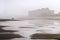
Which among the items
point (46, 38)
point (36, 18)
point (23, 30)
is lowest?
point (46, 38)

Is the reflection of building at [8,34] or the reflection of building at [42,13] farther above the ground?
the reflection of building at [42,13]

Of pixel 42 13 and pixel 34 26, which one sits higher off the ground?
pixel 42 13

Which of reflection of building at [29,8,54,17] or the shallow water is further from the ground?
reflection of building at [29,8,54,17]

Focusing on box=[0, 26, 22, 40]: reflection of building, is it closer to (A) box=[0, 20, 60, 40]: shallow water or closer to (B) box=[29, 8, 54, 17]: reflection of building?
(A) box=[0, 20, 60, 40]: shallow water

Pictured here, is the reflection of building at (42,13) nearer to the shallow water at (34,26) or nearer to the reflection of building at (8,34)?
the shallow water at (34,26)

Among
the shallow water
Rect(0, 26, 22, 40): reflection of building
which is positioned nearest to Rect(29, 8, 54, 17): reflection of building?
the shallow water

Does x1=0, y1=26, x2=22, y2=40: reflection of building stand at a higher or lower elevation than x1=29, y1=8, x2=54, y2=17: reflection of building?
lower

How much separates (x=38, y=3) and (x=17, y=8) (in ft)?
0.87

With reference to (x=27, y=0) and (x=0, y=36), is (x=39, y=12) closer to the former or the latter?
(x=27, y=0)

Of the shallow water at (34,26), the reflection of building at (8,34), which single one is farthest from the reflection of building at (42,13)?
the reflection of building at (8,34)

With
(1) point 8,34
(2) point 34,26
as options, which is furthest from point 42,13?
(1) point 8,34

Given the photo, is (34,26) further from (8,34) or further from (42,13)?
(8,34)

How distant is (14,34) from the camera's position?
1313 millimetres

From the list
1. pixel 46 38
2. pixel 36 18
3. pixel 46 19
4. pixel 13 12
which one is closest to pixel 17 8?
pixel 13 12
